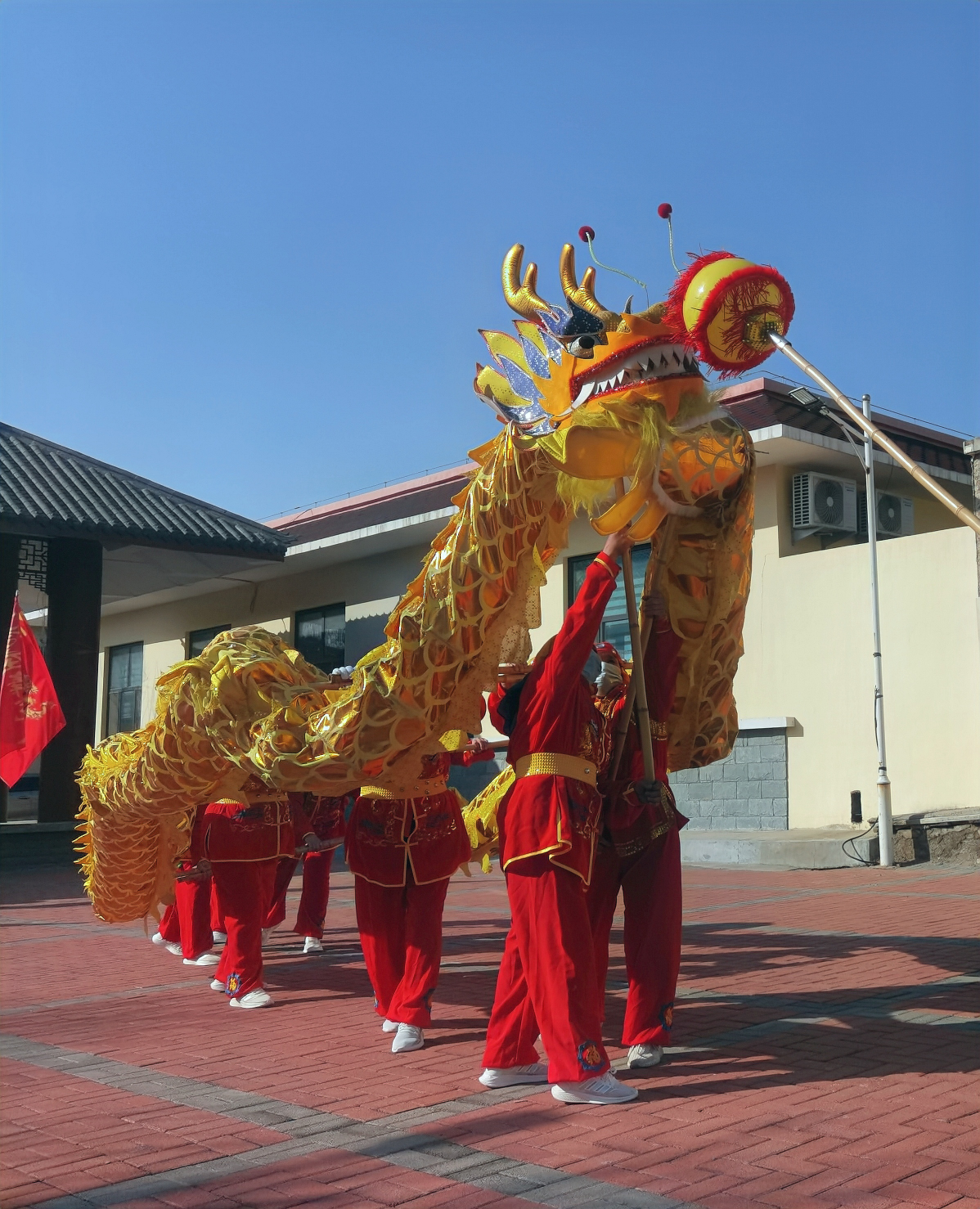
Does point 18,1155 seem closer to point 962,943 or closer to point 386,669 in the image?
point 386,669

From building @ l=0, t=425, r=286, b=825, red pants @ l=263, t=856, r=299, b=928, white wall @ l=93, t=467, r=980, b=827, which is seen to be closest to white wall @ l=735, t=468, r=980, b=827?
white wall @ l=93, t=467, r=980, b=827

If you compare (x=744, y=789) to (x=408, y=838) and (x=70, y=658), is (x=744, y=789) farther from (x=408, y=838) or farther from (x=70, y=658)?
(x=408, y=838)

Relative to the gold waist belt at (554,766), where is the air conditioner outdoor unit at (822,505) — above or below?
above

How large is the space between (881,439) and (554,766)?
161 cm

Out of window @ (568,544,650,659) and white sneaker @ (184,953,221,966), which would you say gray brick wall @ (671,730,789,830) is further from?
white sneaker @ (184,953,221,966)

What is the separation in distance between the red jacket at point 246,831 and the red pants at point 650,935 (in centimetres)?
241

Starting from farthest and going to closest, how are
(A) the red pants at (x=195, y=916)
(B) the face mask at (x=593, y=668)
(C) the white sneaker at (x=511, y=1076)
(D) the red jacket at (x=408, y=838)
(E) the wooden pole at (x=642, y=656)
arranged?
(A) the red pants at (x=195, y=916), (D) the red jacket at (x=408, y=838), (B) the face mask at (x=593, y=668), (E) the wooden pole at (x=642, y=656), (C) the white sneaker at (x=511, y=1076)

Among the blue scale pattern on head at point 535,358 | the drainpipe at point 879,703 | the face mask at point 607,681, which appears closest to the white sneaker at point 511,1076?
the face mask at point 607,681

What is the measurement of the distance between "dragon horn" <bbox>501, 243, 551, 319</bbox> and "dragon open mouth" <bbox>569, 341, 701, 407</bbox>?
0.36 m

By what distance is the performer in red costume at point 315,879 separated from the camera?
7.90 m

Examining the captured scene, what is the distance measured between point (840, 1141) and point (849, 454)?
11.4 metres

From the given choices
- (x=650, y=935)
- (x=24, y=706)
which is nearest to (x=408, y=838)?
(x=650, y=935)

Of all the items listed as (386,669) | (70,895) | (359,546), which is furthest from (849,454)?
(386,669)

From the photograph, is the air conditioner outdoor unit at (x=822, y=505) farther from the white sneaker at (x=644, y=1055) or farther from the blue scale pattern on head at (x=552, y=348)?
the white sneaker at (x=644, y=1055)
